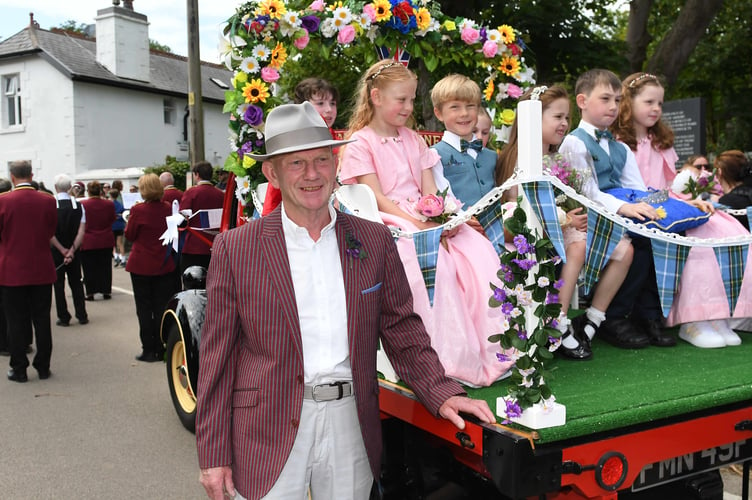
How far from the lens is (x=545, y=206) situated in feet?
8.89

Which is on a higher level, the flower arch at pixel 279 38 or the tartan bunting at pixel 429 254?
the flower arch at pixel 279 38

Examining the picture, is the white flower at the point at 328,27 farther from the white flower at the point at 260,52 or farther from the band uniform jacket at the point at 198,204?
the band uniform jacket at the point at 198,204

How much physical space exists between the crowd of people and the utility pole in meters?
2.88

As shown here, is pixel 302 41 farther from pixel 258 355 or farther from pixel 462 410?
pixel 462 410

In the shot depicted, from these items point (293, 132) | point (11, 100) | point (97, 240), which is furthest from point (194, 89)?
point (11, 100)

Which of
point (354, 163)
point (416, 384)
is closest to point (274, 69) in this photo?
point (354, 163)

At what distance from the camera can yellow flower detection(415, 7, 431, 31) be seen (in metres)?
4.86

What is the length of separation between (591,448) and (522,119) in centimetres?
115

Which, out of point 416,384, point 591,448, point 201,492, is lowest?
point 201,492

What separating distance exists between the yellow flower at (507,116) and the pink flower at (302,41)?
59.2 inches

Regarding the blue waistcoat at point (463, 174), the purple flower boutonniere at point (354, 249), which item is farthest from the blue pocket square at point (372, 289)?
the blue waistcoat at point (463, 174)

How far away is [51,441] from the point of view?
5.51 m

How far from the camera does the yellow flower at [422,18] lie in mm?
4863

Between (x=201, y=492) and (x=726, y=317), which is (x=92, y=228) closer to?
(x=201, y=492)
